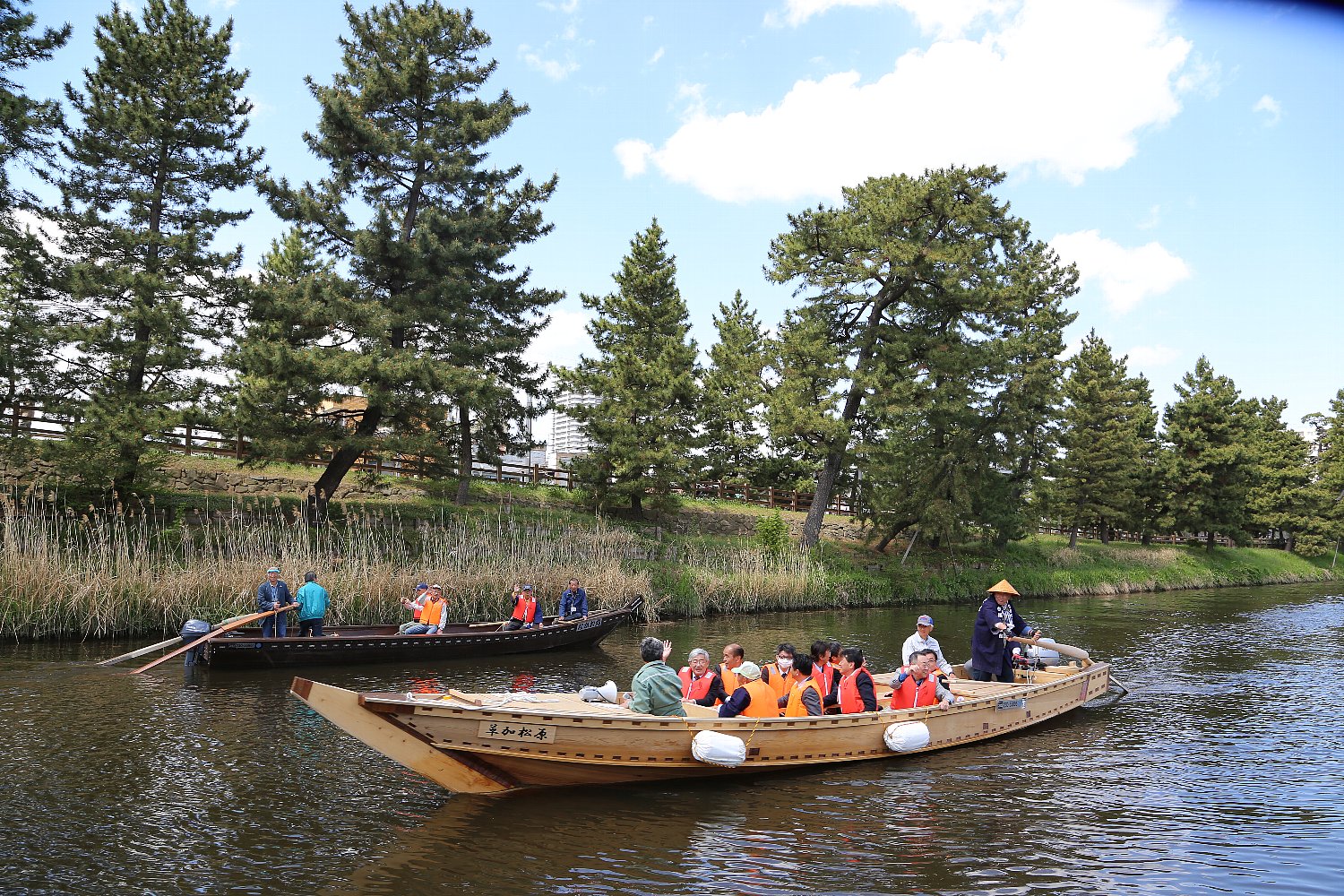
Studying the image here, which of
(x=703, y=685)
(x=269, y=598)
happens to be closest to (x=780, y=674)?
(x=703, y=685)

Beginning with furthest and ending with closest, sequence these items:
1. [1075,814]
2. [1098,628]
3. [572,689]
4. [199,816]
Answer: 1. [1098,628]
2. [572,689]
3. [1075,814]
4. [199,816]

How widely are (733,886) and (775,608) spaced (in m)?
21.1

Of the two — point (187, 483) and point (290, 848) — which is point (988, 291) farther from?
point (290, 848)

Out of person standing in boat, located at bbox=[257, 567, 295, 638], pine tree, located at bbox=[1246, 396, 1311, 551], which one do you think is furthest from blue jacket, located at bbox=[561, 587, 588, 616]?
pine tree, located at bbox=[1246, 396, 1311, 551]

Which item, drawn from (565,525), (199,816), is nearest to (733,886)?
(199,816)

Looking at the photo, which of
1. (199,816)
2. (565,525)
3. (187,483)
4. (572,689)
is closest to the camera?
(199,816)

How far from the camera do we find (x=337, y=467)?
85.5 feet

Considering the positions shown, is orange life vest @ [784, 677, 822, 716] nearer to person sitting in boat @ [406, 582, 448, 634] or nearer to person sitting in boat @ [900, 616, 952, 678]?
person sitting in boat @ [900, 616, 952, 678]

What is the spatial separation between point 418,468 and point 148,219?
989 centimetres

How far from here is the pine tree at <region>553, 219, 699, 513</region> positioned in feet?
109

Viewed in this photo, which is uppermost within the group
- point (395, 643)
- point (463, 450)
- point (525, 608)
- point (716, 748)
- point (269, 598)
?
point (463, 450)

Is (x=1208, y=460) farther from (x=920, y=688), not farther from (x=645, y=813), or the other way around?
(x=645, y=813)

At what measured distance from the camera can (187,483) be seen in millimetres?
27984

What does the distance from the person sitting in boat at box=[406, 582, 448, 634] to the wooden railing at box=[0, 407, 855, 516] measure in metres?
8.36
